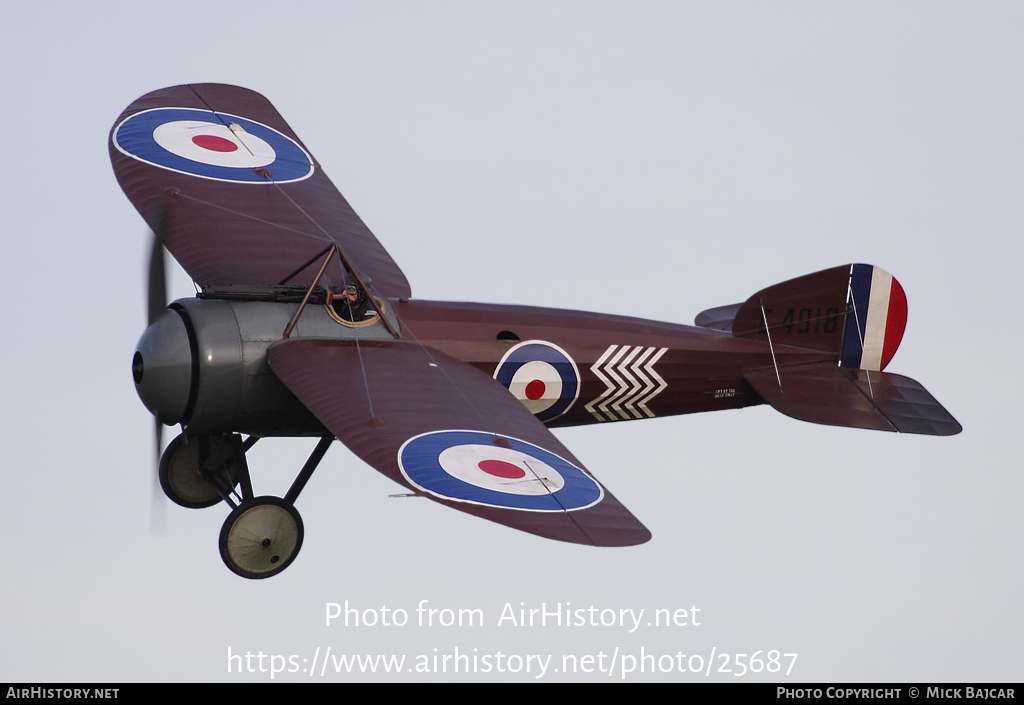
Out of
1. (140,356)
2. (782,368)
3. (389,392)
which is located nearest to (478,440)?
(389,392)

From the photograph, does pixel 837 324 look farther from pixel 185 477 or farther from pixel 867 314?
pixel 185 477

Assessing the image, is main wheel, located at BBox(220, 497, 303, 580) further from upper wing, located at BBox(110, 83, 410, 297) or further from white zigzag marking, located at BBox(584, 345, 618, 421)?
white zigzag marking, located at BBox(584, 345, 618, 421)

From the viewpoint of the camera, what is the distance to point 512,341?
15.3 m

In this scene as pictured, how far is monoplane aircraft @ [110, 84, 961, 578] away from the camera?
13195 millimetres

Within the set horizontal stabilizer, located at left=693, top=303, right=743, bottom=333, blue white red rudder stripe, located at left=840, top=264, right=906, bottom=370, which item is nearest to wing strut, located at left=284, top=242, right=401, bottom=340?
horizontal stabilizer, located at left=693, top=303, right=743, bottom=333

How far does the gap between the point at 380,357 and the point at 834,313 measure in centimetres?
507

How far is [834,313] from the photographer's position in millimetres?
16516

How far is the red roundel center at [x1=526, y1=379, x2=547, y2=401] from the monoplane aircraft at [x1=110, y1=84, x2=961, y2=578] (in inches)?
0.8

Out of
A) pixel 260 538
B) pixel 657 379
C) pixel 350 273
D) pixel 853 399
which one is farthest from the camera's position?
pixel 853 399

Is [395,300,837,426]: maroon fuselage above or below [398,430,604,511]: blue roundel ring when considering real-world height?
above

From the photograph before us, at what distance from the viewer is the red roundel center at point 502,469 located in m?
12.7

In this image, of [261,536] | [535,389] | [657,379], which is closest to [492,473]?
[261,536]

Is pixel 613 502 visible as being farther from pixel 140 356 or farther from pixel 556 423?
pixel 140 356

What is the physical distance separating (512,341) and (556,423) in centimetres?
104
